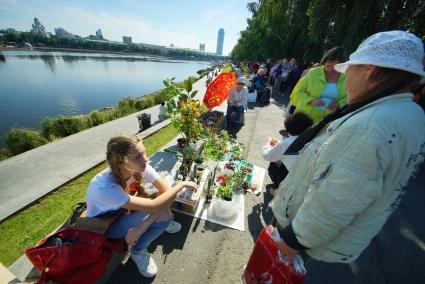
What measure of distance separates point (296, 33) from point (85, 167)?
56.6ft

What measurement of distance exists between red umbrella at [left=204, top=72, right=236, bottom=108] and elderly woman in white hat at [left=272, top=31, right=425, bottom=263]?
20.1 ft

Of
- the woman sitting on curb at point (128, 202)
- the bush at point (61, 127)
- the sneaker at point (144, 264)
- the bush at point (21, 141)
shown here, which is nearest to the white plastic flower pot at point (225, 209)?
the woman sitting on curb at point (128, 202)

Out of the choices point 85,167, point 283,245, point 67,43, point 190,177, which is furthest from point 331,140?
point 67,43

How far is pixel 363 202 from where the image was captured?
99cm

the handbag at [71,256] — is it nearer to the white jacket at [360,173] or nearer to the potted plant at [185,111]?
the white jacket at [360,173]

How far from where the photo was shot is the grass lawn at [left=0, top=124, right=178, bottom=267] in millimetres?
2482

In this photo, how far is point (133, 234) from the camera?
2.12 metres

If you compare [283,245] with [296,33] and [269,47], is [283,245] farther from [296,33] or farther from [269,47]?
[269,47]

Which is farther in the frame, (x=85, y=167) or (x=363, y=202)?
(x=85, y=167)

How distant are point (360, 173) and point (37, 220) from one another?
154 inches

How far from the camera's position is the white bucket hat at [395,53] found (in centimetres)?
92

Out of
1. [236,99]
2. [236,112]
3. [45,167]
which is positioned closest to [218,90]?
[236,99]

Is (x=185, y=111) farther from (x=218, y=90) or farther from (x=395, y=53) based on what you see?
(x=395, y=53)

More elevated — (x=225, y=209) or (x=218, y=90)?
(x=218, y=90)
